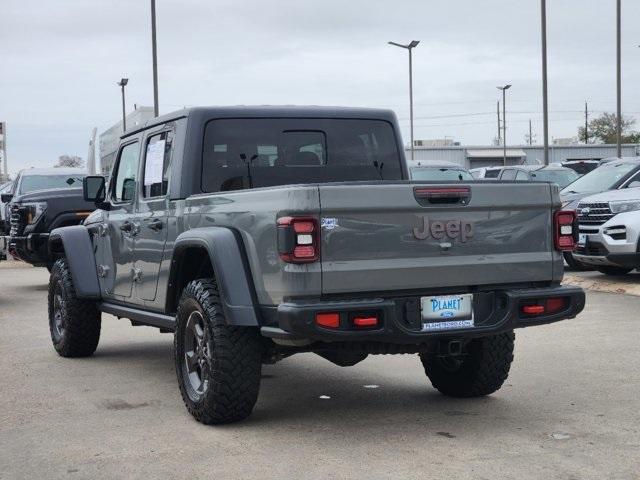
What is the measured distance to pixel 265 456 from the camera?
5656 millimetres

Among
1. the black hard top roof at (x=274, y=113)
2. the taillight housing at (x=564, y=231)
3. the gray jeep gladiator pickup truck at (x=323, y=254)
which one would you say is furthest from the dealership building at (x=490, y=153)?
the taillight housing at (x=564, y=231)

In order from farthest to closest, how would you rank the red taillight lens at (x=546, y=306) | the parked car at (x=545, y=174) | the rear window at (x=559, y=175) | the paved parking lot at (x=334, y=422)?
1. the rear window at (x=559, y=175)
2. the parked car at (x=545, y=174)
3. the red taillight lens at (x=546, y=306)
4. the paved parking lot at (x=334, y=422)

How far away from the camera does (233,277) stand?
6148mm

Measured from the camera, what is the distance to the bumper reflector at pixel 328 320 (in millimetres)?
5695

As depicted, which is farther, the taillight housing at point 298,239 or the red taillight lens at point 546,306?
the red taillight lens at point 546,306

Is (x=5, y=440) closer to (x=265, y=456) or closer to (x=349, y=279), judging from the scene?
(x=265, y=456)

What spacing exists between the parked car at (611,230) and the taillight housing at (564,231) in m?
7.64

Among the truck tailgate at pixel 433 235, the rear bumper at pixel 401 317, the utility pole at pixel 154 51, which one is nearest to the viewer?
the rear bumper at pixel 401 317

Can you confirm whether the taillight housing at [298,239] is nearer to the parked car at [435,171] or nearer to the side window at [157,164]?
the side window at [157,164]

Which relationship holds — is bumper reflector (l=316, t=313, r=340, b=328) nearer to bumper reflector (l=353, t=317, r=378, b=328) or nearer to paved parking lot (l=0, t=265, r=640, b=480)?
bumper reflector (l=353, t=317, r=378, b=328)

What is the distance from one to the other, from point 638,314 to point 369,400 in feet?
18.0

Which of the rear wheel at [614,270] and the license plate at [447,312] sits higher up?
the license plate at [447,312]

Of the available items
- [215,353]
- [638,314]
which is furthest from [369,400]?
[638,314]

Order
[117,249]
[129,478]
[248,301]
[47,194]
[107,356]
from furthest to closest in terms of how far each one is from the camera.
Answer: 1. [47,194]
2. [107,356]
3. [117,249]
4. [248,301]
5. [129,478]
